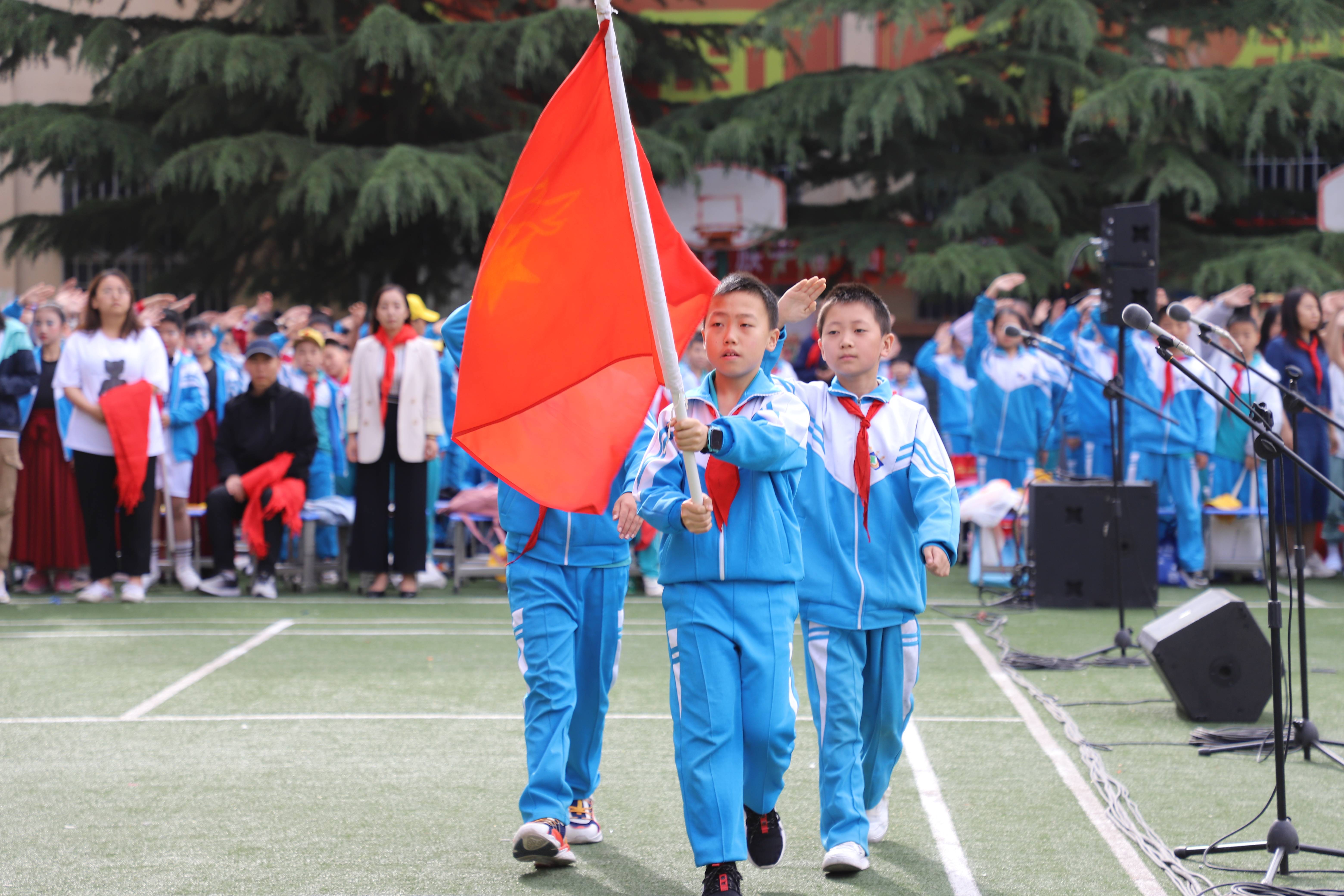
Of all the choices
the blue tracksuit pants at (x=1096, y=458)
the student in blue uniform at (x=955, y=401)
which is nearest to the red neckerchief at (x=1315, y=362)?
the blue tracksuit pants at (x=1096, y=458)

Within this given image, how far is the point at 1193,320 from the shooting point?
4.59 m

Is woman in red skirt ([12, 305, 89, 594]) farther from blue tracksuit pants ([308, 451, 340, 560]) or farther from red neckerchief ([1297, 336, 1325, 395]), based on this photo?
red neckerchief ([1297, 336, 1325, 395])

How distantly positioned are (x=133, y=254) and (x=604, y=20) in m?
22.6

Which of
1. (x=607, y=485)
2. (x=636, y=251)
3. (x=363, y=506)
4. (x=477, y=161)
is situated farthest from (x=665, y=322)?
(x=477, y=161)

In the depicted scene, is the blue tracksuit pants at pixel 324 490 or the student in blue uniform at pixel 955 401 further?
the student in blue uniform at pixel 955 401

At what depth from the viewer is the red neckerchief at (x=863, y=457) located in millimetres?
4785

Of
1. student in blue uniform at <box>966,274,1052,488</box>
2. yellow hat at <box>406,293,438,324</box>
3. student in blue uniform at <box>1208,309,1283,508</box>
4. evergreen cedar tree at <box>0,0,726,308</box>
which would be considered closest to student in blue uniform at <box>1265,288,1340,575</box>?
student in blue uniform at <box>1208,309,1283,508</box>

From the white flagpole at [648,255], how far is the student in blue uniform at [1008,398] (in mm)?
8844

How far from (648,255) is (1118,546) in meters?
5.17

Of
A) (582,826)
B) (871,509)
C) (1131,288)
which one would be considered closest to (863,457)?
(871,509)

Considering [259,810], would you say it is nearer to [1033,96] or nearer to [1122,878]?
[1122,878]

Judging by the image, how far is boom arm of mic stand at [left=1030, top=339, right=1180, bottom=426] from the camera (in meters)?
8.80

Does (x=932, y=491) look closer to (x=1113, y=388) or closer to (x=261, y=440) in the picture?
(x=1113, y=388)

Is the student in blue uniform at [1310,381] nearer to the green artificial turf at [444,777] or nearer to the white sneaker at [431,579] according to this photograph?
the green artificial turf at [444,777]
